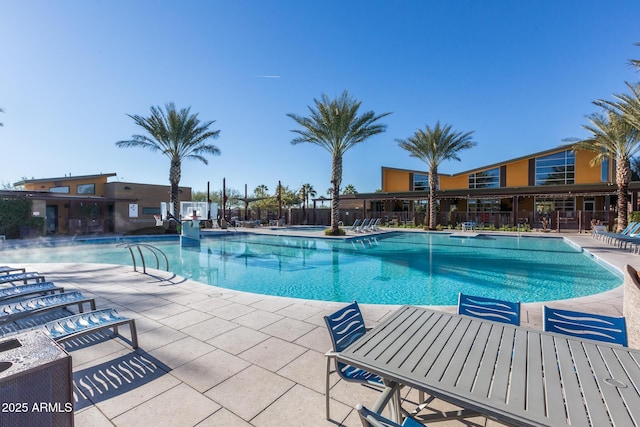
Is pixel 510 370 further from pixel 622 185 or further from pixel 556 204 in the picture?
pixel 556 204

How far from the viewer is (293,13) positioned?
11.4 meters

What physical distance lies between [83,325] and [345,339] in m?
2.85

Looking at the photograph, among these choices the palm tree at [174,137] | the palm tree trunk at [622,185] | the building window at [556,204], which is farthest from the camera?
the building window at [556,204]

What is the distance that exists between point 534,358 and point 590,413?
0.51 meters

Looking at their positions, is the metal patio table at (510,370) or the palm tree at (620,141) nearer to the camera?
the metal patio table at (510,370)

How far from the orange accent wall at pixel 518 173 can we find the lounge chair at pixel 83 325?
3160 cm

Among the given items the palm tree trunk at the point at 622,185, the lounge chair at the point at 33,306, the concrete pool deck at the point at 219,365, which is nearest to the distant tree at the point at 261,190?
the palm tree trunk at the point at 622,185

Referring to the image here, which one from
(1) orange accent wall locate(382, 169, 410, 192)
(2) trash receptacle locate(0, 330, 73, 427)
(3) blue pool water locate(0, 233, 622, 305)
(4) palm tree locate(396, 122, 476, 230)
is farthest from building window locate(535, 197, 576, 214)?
(2) trash receptacle locate(0, 330, 73, 427)

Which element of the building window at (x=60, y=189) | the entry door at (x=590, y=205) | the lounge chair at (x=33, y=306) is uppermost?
the building window at (x=60, y=189)

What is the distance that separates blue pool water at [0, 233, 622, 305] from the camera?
7.54m

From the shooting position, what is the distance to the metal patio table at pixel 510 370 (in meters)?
1.36

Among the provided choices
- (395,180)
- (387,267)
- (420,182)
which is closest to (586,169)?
(420,182)

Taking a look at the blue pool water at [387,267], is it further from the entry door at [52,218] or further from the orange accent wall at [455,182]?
the orange accent wall at [455,182]

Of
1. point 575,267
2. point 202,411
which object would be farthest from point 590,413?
point 575,267
